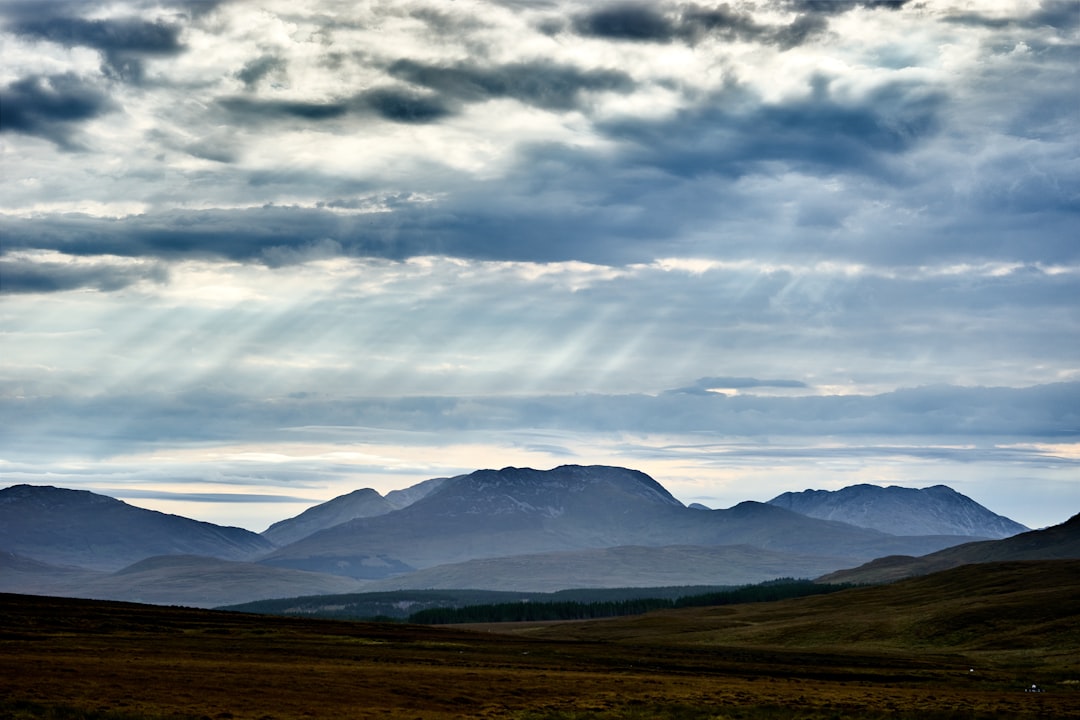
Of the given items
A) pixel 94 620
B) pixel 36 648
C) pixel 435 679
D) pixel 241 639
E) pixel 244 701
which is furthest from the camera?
pixel 94 620

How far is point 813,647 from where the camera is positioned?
186000 millimetres

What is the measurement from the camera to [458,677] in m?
94.5

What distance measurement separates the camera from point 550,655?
140750 millimetres

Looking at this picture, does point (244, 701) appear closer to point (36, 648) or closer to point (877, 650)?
point (36, 648)

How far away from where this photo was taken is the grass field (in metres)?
71.6

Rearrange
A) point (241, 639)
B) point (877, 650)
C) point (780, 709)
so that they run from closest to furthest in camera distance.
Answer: point (780, 709) < point (241, 639) < point (877, 650)

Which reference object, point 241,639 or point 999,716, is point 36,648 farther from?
point 999,716

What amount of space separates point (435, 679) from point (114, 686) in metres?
27.2

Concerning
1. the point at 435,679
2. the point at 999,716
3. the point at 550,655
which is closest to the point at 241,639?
the point at 550,655

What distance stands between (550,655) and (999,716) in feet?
242

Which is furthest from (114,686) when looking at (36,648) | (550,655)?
(550,655)

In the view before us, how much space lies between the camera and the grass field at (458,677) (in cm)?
7156

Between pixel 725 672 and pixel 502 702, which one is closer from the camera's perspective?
pixel 502 702

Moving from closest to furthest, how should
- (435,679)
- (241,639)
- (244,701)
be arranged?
(244,701)
(435,679)
(241,639)
